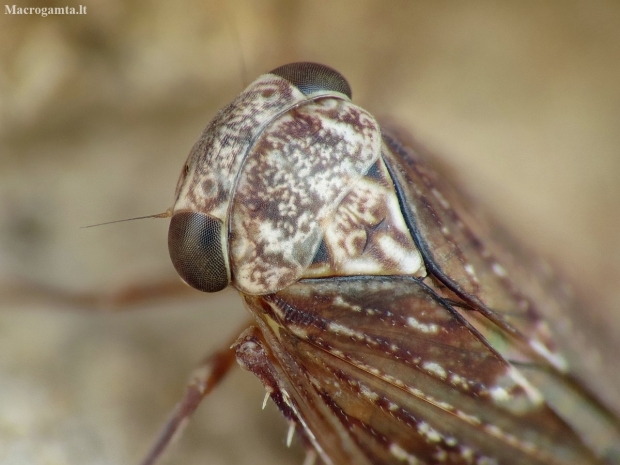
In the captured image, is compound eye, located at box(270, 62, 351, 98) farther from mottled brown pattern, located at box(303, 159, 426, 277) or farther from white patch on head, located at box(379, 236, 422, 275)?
white patch on head, located at box(379, 236, 422, 275)

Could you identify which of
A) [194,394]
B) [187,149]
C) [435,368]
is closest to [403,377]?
[435,368]

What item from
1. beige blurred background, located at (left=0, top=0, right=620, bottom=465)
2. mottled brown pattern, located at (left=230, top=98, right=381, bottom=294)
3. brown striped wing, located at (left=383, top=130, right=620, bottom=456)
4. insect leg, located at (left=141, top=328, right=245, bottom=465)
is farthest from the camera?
beige blurred background, located at (left=0, top=0, right=620, bottom=465)

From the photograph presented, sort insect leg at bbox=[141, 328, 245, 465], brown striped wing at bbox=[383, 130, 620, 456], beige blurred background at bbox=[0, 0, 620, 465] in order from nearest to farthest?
brown striped wing at bbox=[383, 130, 620, 456]
insect leg at bbox=[141, 328, 245, 465]
beige blurred background at bbox=[0, 0, 620, 465]

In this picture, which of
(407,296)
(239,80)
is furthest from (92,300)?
(407,296)

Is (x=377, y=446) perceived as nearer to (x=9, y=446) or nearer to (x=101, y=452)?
(x=101, y=452)

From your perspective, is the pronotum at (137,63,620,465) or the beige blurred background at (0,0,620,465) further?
the beige blurred background at (0,0,620,465)

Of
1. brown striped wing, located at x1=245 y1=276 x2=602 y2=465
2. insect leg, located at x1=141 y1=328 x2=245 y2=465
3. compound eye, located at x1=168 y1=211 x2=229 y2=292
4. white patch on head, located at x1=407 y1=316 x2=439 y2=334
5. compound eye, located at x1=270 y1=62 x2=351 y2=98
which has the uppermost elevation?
compound eye, located at x1=270 y1=62 x2=351 y2=98

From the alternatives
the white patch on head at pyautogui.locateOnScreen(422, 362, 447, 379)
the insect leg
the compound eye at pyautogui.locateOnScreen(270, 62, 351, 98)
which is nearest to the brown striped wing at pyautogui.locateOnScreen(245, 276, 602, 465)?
the white patch on head at pyautogui.locateOnScreen(422, 362, 447, 379)

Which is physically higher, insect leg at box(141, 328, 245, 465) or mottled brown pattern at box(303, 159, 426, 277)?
mottled brown pattern at box(303, 159, 426, 277)
